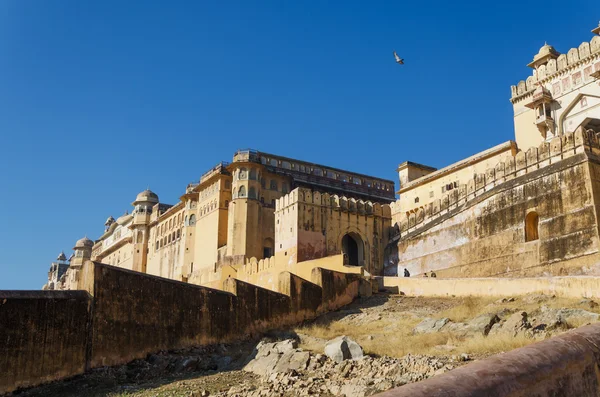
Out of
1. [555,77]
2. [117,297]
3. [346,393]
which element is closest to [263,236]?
[555,77]

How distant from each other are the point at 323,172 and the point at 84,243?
139 ft

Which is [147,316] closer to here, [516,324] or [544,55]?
[516,324]

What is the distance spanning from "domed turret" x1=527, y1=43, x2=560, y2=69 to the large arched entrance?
1295 cm

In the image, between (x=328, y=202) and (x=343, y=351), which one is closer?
(x=343, y=351)

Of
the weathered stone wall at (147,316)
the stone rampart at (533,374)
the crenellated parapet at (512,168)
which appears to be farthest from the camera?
the crenellated parapet at (512,168)

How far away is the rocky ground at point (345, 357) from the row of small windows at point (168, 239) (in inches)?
1305

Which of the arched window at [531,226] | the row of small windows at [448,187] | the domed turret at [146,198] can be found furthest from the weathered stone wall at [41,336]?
the domed turret at [146,198]

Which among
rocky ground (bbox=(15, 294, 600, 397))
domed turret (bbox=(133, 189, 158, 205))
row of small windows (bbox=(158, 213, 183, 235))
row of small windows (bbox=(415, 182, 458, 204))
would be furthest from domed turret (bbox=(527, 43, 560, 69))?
domed turret (bbox=(133, 189, 158, 205))

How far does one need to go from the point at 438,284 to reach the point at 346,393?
11716 millimetres

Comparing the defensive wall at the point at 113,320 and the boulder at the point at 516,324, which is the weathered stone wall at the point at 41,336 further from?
the boulder at the point at 516,324

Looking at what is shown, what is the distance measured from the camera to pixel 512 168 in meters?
24.3

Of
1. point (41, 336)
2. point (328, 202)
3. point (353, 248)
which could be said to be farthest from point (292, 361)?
point (353, 248)

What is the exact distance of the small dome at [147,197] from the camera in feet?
187

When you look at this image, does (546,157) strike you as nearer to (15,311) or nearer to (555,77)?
(555,77)
